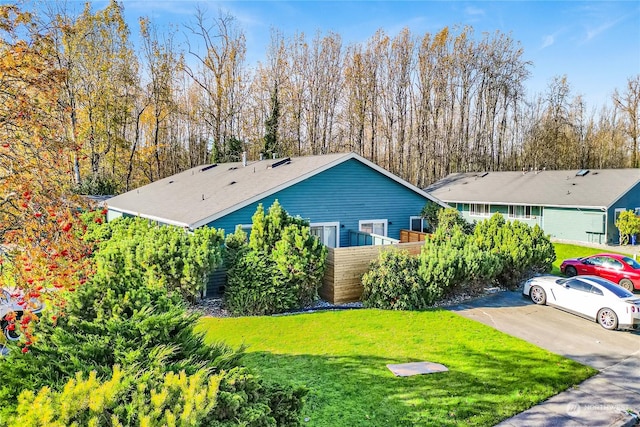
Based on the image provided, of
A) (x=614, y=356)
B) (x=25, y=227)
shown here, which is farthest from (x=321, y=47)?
Answer: (x=25, y=227)

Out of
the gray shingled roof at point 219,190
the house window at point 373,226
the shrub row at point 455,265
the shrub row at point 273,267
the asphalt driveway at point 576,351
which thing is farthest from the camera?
the house window at point 373,226

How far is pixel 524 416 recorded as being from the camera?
6.52 metres

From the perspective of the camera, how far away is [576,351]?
30.7ft

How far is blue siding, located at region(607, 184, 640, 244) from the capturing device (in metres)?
24.5

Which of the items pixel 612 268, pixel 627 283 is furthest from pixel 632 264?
pixel 627 283

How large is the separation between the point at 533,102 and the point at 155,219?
44.4m

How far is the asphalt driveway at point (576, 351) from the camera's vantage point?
6.64 meters

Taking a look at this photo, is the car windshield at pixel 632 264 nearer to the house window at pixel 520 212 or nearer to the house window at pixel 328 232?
the house window at pixel 328 232

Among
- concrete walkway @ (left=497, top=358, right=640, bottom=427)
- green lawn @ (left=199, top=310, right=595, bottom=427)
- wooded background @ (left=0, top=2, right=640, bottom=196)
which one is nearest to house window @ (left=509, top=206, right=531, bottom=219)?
wooded background @ (left=0, top=2, right=640, bottom=196)

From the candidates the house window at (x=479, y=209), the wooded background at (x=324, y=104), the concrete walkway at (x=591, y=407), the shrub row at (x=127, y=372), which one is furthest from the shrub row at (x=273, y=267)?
the wooded background at (x=324, y=104)

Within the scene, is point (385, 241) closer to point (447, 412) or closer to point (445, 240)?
point (445, 240)

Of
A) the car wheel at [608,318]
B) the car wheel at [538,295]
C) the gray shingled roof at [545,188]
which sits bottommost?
the car wheel at [608,318]

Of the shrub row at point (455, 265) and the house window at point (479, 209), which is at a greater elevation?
the house window at point (479, 209)

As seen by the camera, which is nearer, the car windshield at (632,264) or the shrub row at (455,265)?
the shrub row at (455,265)
